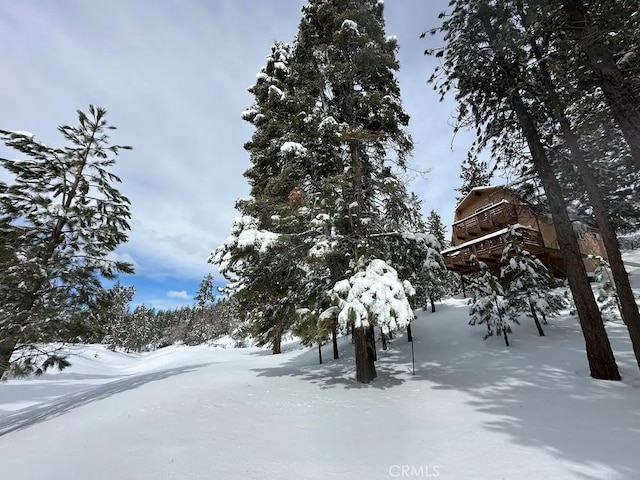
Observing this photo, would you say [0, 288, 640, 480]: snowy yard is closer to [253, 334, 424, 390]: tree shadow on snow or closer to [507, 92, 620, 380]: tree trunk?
[253, 334, 424, 390]: tree shadow on snow

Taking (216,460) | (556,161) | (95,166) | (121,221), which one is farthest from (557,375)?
(95,166)

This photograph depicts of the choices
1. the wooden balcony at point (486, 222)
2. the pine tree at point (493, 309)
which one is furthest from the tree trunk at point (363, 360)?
the wooden balcony at point (486, 222)

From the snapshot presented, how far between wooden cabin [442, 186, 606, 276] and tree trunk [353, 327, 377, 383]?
9.79 metres

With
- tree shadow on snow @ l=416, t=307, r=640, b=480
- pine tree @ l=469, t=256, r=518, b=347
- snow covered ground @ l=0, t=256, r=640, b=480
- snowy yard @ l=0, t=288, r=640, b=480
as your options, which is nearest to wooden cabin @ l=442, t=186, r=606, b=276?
pine tree @ l=469, t=256, r=518, b=347

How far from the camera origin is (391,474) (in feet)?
11.1

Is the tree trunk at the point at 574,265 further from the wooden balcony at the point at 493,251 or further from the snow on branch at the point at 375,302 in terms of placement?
Result: the wooden balcony at the point at 493,251

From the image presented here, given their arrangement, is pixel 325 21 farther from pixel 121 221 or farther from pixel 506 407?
pixel 506 407

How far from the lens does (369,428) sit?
16.0 feet

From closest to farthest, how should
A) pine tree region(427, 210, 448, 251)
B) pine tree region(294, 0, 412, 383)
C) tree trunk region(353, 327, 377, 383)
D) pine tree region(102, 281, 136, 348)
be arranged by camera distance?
1. tree trunk region(353, 327, 377, 383)
2. pine tree region(294, 0, 412, 383)
3. pine tree region(427, 210, 448, 251)
4. pine tree region(102, 281, 136, 348)

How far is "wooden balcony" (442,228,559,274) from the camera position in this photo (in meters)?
15.8

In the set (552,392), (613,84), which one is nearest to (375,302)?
(552,392)

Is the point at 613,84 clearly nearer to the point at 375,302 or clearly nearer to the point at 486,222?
the point at 375,302

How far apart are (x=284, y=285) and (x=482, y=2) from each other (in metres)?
8.87

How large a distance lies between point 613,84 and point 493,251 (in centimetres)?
1193
